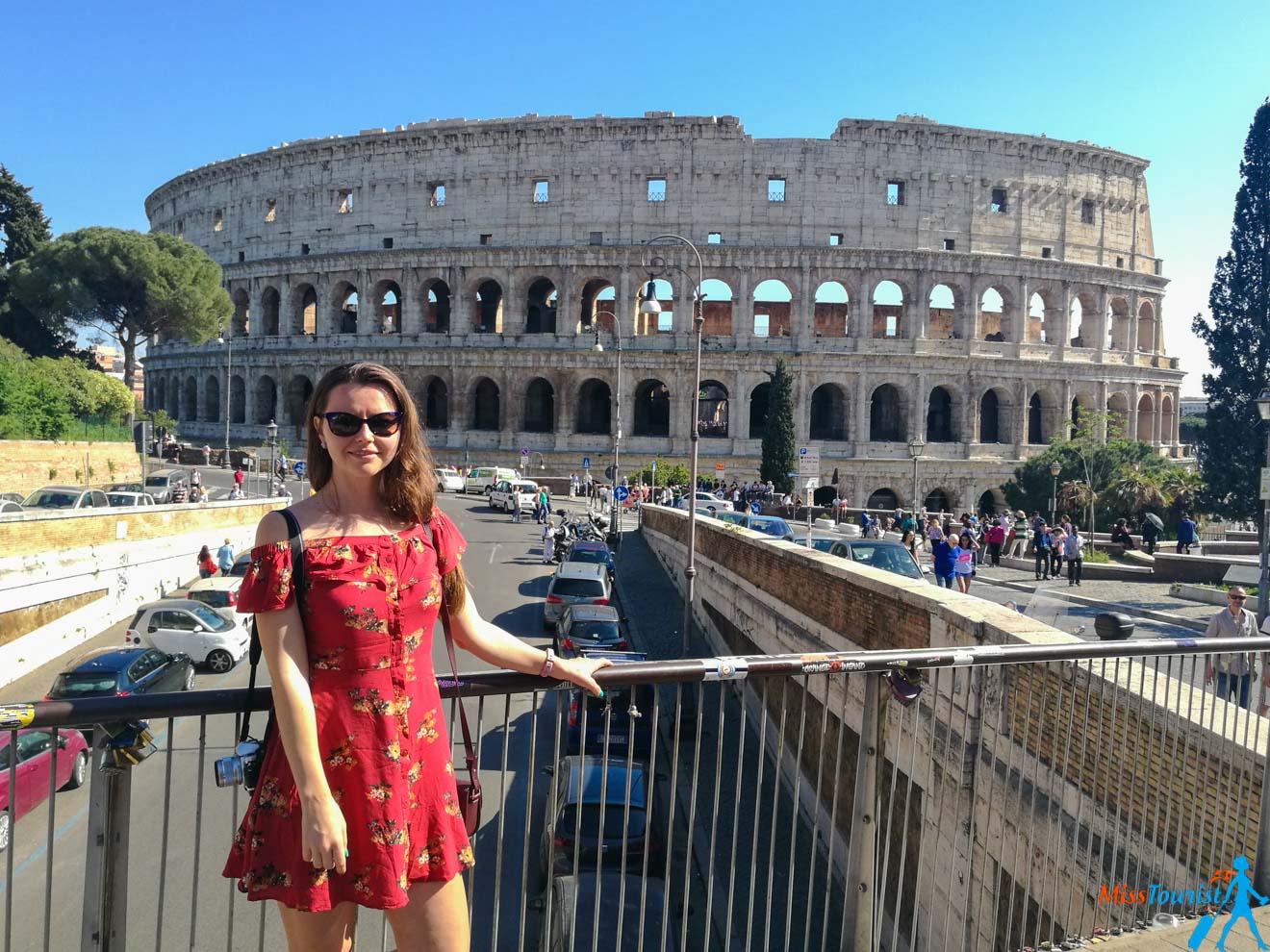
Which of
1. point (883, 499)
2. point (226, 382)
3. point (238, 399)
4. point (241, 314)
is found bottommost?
point (883, 499)

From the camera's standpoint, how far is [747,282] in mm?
44406

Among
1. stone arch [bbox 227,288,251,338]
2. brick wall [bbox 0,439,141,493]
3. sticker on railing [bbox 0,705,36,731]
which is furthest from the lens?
stone arch [bbox 227,288,251,338]

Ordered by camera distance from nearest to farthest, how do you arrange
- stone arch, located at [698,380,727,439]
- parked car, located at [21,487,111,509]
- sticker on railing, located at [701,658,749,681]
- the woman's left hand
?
the woman's left hand
sticker on railing, located at [701,658,749,681]
parked car, located at [21,487,111,509]
stone arch, located at [698,380,727,439]

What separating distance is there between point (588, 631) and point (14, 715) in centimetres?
1276

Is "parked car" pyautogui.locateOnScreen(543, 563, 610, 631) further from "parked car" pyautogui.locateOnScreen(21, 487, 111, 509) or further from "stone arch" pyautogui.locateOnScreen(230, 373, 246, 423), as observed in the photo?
"stone arch" pyautogui.locateOnScreen(230, 373, 246, 423)

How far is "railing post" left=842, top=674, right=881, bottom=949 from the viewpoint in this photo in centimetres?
318

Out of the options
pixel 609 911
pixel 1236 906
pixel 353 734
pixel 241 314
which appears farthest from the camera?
pixel 241 314

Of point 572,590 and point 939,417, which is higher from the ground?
point 939,417

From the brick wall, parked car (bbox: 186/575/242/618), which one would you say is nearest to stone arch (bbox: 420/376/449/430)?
the brick wall

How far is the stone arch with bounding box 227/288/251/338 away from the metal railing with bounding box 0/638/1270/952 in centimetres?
4766

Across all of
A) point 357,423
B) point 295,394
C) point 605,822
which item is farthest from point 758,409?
point 357,423

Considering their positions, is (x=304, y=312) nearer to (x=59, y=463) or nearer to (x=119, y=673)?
(x=59, y=463)

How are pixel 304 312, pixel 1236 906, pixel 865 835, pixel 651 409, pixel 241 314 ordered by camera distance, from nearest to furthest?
pixel 865 835
pixel 1236 906
pixel 651 409
pixel 304 312
pixel 241 314

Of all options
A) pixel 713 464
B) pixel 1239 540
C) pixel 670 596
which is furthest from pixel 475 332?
pixel 1239 540
